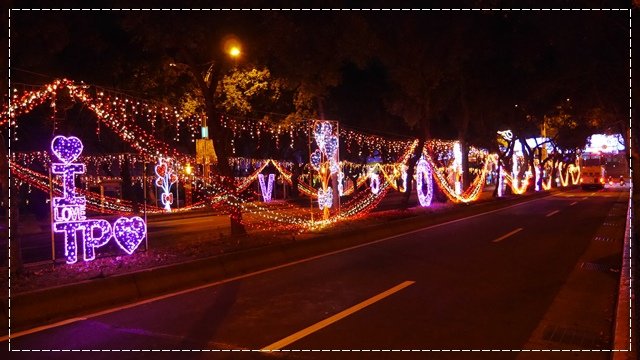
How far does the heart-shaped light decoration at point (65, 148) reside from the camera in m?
11.2

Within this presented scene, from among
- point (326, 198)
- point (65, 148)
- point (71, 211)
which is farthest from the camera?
point (326, 198)

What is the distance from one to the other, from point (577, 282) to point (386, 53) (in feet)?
56.3

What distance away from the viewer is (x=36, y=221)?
29406mm

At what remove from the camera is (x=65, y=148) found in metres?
11.3

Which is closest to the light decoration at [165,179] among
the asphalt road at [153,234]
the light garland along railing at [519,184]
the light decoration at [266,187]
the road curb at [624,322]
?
the asphalt road at [153,234]

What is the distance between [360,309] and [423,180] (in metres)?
24.7

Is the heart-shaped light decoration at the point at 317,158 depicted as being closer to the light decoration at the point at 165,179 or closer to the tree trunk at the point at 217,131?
the tree trunk at the point at 217,131

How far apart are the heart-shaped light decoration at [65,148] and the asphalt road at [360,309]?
4.27 m

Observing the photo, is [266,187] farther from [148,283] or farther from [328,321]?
[328,321]

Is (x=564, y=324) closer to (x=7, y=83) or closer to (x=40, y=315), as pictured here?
(x=40, y=315)

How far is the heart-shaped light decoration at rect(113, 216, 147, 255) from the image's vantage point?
12528 millimetres

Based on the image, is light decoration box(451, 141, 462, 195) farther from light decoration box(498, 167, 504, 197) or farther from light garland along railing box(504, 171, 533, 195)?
light garland along railing box(504, 171, 533, 195)

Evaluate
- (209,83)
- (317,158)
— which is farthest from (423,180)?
(209,83)

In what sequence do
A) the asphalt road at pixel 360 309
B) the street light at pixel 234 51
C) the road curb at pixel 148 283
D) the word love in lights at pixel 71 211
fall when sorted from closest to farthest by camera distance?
1. the asphalt road at pixel 360 309
2. the road curb at pixel 148 283
3. the word love in lights at pixel 71 211
4. the street light at pixel 234 51
